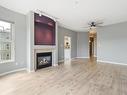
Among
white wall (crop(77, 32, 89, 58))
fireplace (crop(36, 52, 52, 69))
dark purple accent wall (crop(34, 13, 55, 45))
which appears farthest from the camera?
white wall (crop(77, 32, 89, 58))

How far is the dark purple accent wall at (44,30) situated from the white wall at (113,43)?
13.0ft

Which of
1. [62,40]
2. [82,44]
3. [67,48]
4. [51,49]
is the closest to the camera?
Result: [51,49]

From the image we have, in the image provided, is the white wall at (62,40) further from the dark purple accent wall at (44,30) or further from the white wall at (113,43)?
the white wall at (113,43)

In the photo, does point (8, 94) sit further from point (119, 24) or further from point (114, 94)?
point (119, 24)

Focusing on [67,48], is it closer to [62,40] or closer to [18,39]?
[62,40]

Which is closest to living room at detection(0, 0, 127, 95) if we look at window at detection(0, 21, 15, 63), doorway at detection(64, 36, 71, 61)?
window at detection(0, 21, 15, 63)

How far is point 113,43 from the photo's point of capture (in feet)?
25.0

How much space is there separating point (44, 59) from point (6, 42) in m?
2.09

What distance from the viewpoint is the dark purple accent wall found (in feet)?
17.9

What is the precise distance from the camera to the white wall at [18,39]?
186 inches

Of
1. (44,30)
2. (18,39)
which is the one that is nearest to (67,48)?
(44,30)

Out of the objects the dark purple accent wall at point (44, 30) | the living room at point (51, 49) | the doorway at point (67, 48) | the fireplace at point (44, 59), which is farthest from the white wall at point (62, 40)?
the fireplace at point (44, 59)

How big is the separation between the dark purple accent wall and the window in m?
1.12

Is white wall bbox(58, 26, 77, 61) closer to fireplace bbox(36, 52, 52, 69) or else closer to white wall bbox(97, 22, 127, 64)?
fireplace bbox(36, 52, 52, 69)
